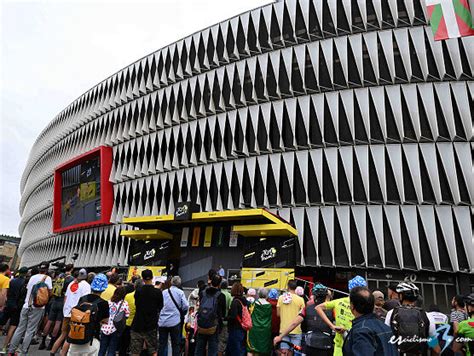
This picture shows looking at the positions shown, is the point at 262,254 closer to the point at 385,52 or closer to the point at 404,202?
the point at 404,202

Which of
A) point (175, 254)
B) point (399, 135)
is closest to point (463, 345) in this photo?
point (175, 254)

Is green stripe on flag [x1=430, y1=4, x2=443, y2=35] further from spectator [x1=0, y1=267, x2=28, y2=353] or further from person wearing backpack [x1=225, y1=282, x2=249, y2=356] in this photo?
spectator [x1=0, y1=267, x2=28, y2=353]

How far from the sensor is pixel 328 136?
29.7 meters

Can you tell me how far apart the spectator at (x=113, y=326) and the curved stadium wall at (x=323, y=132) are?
21.7 meters

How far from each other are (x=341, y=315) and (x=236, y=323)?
9.83ft

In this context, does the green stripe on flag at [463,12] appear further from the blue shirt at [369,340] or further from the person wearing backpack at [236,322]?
the blue shirt at [369,340]

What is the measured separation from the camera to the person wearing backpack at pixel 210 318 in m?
8.03

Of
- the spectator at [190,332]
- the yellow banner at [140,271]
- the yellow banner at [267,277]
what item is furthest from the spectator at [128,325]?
the yellow banner at [140,271]

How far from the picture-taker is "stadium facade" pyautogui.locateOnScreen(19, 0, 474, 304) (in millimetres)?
26281

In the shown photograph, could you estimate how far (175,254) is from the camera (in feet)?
78.8

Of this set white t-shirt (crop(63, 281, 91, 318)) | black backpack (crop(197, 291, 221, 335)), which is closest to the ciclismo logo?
black backpack (crop(197, 291, 221, 335))

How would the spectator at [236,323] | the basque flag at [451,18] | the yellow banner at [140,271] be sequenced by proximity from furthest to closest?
the yellow banner at [140,271], the basque flag at [451,18], the spectator at [236,323]

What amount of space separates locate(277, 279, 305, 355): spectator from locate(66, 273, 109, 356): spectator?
3.60 m

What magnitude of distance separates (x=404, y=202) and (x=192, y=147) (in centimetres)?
1894
